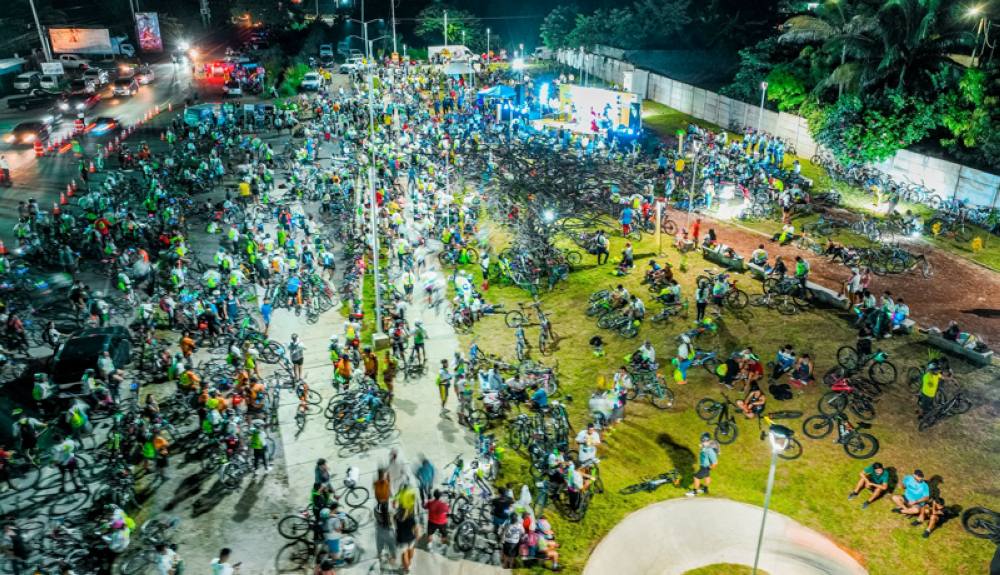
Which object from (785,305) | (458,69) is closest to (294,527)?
(785,305)

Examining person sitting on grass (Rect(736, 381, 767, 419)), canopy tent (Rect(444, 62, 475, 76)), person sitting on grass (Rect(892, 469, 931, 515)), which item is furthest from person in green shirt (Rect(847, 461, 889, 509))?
canopy tent (Rect(444, 62, 475, 76))

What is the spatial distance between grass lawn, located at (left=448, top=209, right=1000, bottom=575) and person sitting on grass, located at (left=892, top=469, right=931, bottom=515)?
0.28 meters

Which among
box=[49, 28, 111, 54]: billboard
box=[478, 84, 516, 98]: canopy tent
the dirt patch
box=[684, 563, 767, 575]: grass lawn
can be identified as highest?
box=[49, 28, 111, 54]: billboard

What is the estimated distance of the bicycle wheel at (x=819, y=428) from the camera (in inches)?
710

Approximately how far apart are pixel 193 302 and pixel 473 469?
45.5 ft

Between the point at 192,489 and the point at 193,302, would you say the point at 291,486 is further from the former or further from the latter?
the point at 193,302

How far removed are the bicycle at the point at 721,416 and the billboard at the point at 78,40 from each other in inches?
3182

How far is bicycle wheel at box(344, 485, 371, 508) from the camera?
51.9 feet

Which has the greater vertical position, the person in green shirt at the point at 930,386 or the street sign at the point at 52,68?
the street sign at the point at 52,68

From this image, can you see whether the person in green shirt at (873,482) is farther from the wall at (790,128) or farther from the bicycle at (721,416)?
the wall at (790,128)

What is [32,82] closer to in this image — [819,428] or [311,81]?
[311,81]

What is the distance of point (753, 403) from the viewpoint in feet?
61.6

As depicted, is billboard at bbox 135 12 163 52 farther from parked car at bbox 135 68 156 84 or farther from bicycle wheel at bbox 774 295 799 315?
bicycle wheel at bbox 774 295 799 315

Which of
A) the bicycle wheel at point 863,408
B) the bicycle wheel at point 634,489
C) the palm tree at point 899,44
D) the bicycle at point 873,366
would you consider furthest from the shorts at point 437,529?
the palm tree at point 899,44
